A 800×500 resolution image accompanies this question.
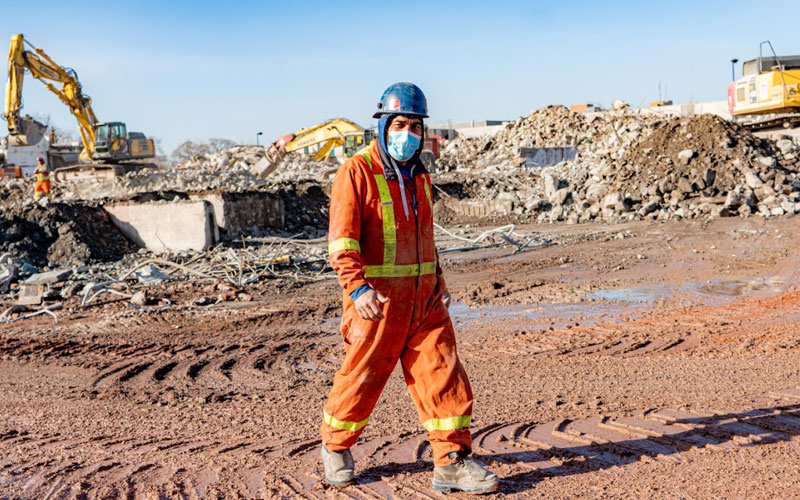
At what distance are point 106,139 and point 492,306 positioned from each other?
69.0 feet

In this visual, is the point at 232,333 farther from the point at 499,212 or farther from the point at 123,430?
the point at 499,212

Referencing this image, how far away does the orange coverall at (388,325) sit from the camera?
3.58 meters

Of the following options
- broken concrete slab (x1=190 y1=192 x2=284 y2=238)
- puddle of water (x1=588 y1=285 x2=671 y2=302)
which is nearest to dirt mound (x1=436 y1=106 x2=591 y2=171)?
broken concrete slab (x1=190 y1=192 x2=284 y2=238)

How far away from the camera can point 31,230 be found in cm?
1518

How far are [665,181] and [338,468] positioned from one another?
17173mm

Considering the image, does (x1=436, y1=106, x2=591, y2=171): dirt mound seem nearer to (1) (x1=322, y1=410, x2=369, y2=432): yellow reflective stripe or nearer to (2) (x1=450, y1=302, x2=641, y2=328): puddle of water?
(2) (x1=450, y1=302, x2=641, y2=328): puddle of water

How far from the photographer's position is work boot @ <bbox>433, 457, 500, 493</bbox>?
11.6 ft

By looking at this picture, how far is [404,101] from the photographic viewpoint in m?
3.66

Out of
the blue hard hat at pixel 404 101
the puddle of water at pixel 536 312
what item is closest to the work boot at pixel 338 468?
the blue hard hat at pixel 404 101

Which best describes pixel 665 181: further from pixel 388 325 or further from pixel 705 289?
pixel 388 325

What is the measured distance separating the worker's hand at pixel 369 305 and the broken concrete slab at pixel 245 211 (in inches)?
504

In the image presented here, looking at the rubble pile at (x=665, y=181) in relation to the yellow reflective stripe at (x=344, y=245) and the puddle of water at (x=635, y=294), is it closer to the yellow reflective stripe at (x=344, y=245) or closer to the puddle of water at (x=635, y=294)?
the puddle of water at (x=635, y=294)

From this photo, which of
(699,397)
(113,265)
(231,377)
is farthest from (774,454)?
(113,265)

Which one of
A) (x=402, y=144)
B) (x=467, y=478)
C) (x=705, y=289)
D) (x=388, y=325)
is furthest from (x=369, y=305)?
(x=705, y=289)
